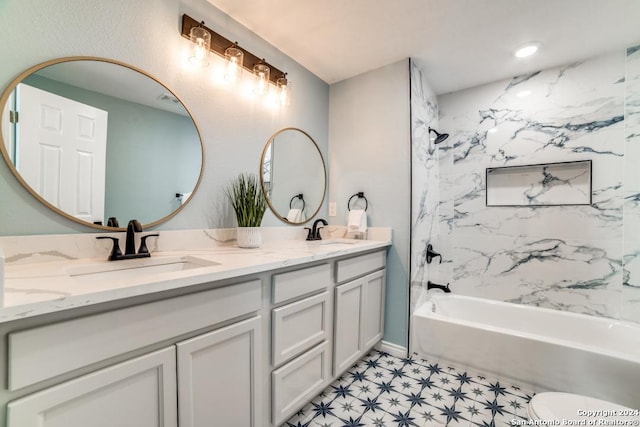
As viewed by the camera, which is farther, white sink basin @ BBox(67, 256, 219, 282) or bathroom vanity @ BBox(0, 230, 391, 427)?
white sink basin @ BBox(67, 256, 219, 282)

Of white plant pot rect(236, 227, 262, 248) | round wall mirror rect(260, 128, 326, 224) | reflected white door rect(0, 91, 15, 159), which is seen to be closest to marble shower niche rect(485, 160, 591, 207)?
round wall mirror rect(260, 128, 326, 224)

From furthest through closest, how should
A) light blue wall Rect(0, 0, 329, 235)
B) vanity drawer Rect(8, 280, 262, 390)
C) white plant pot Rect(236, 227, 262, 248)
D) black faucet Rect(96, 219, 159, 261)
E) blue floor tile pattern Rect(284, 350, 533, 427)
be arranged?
1. white plant pot Rect(236, 227, 262, 248)
2. blue floor tile pattern Rect(284, 350, 533, 427)
3. black faucet Rect(96, 219, 159, 261)
4. light blue wall Rect(0, 0, 329, 235)
5. vanity drawer Rect(8, 280, 262, 390)

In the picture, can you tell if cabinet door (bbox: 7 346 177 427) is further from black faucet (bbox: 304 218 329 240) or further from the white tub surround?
black faucet (bbox: 304 218 329 240)

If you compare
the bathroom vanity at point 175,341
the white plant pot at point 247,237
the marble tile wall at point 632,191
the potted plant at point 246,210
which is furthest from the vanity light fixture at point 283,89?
the marble tile wall at point 632,191

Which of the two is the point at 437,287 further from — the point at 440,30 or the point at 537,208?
the point at 440,30

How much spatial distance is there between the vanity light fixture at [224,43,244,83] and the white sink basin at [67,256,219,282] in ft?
3.77

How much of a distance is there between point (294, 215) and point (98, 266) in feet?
4.28

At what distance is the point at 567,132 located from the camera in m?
2.14

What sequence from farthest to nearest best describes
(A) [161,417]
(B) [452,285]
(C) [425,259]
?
(B) [452,285] < (C) [425,259] < (A) [161,417]

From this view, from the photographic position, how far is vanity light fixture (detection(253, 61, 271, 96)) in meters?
1.80

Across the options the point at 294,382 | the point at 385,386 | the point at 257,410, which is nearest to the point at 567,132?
the point at 385,386

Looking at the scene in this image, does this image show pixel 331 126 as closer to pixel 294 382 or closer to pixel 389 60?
pixel 389 60

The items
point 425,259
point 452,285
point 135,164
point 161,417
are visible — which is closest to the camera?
point 161,417

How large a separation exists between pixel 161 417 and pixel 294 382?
65 cm
